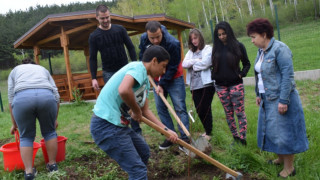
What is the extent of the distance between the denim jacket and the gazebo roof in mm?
6224

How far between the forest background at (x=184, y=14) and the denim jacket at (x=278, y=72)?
52.6 feet

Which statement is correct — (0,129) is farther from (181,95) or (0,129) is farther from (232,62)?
(232,62)

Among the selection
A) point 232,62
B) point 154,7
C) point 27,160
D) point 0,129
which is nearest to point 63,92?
point 0,129

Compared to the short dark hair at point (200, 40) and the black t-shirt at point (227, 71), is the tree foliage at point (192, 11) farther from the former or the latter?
the black t-shirt at point (227, 71)

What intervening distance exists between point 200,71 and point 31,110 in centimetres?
226

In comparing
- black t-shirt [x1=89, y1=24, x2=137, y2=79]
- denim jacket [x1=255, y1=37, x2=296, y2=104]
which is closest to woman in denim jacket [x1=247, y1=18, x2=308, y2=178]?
denim jacket [x1=255, y1=37, x2=296, y2=104]

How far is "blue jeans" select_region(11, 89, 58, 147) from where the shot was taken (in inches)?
117

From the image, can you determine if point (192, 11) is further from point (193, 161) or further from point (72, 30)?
point (193, 161)

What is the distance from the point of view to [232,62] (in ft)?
10.8

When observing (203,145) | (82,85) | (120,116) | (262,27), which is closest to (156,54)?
(120,116)

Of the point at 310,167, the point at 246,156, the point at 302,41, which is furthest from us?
the point at 302,41

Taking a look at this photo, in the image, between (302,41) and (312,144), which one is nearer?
(312,144)

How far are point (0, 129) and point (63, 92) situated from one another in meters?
4.40

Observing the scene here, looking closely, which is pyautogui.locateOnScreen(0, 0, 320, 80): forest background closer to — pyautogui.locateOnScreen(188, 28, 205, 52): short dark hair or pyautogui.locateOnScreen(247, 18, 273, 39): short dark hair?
pyautogui.locateOnScreen(188, 28, 205, 52): short dark hair
